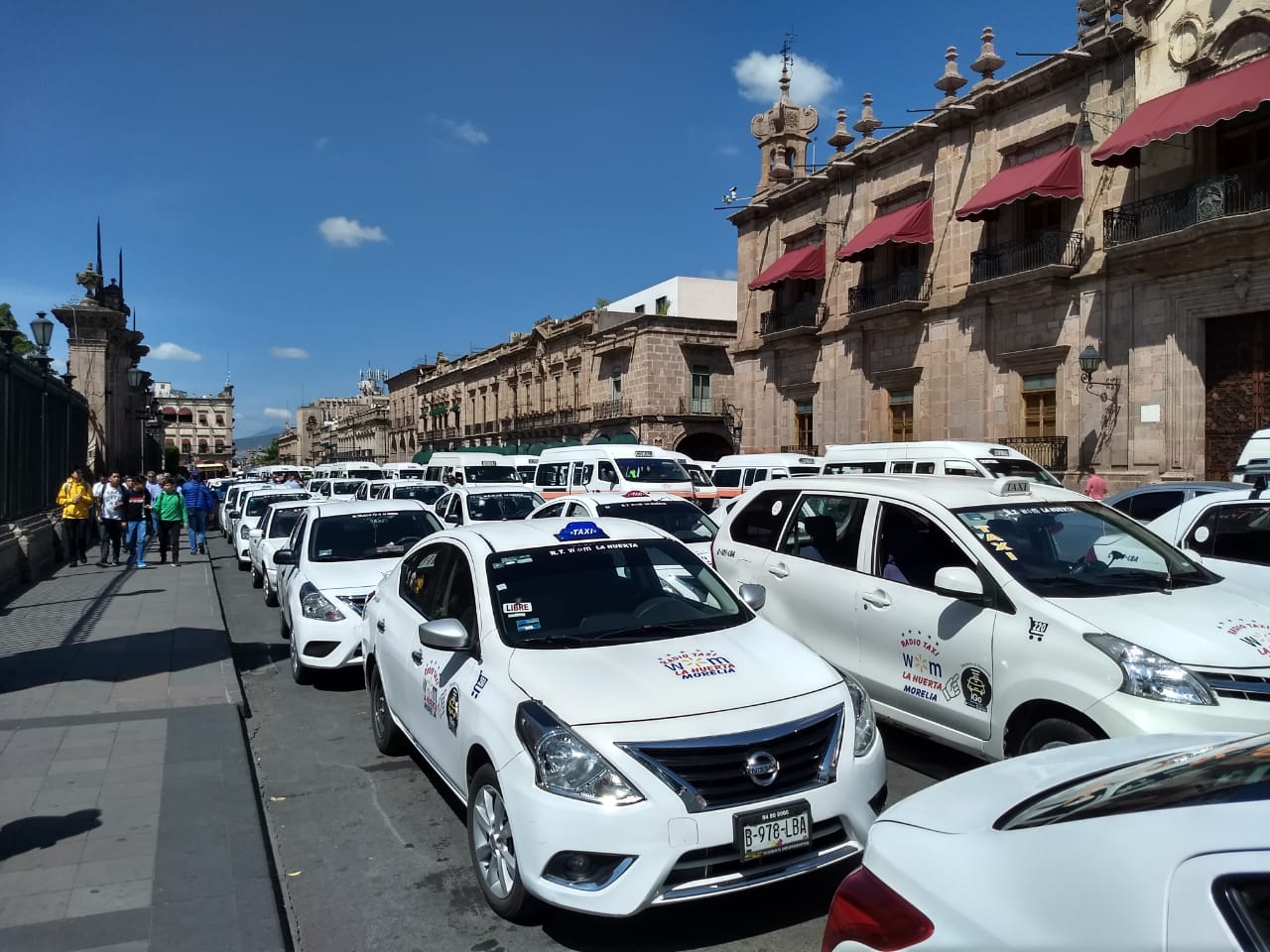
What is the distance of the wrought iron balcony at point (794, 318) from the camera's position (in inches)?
1178

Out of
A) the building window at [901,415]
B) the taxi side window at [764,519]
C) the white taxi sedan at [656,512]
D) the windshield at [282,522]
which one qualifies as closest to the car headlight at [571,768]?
the taxi side window at [764,519]

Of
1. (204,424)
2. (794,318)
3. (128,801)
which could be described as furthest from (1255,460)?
(204,424)

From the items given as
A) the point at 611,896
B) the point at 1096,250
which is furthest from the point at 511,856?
the point at 1096,250

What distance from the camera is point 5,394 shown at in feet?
46.1

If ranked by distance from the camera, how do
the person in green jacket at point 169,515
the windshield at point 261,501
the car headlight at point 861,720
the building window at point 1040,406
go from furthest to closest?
the building window at point 1040,406
the windshield at point 261,501
the person in green jacket at point 169,515
the car headlight at point 861,720

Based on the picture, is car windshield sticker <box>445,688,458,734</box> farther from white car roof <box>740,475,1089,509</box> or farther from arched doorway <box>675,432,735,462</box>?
arched doorway <box>675,432,735,462</box>

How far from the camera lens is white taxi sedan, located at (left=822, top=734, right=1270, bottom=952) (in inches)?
60.6

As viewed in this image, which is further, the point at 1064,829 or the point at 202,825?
the point at 202,825

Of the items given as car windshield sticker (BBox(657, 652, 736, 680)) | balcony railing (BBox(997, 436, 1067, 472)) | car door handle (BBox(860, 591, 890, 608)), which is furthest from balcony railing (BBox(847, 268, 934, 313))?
car windshield sticker (BBox(657, 652, 736, 680))

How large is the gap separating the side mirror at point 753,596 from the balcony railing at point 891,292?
2207cm

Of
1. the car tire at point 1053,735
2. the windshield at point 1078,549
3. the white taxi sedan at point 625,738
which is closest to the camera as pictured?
the white taxi sedan at point 625,738

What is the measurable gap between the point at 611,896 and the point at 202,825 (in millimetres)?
2599

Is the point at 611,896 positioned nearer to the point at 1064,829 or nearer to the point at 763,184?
the point at 1064,829

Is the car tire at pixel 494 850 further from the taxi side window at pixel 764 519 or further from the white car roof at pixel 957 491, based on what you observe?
the taxi side window at pixel 764 519
